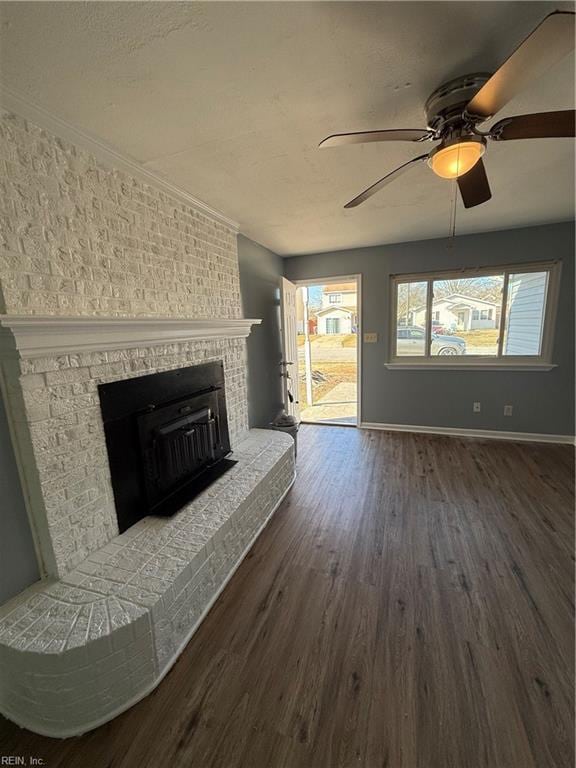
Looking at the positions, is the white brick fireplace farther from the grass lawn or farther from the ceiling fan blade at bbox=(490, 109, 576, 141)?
the grass lawn

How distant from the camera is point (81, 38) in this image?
3.20 feet

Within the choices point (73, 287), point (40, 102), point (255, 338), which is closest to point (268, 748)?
point (73, 287)

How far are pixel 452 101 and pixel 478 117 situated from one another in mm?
154

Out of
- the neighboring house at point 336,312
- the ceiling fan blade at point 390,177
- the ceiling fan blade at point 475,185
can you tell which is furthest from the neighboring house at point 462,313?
the neighboring house at point 336,312

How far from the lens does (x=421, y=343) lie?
3.96m

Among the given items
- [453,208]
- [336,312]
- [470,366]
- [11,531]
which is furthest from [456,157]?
[336,312]

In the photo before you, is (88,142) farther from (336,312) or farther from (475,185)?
(336,312)

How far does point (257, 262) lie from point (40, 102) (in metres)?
2.32

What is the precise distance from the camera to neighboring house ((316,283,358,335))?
7.05 metres

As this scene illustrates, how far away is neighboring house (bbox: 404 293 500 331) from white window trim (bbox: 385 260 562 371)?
7 cm

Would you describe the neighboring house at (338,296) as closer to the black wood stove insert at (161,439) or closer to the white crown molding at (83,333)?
the black wood stove insert at (161,439)

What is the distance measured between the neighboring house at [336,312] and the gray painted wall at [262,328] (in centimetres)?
329

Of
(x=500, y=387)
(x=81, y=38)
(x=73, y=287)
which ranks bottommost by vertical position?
(x=500, y=387)

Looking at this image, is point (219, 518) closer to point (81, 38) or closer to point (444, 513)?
point (444, 513)
